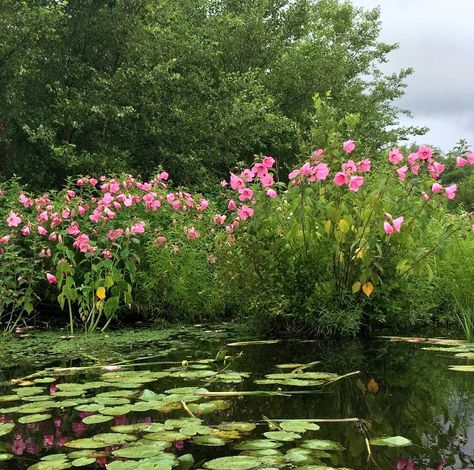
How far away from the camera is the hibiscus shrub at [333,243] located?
4.03 m

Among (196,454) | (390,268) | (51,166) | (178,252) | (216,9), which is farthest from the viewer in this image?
(216,9)

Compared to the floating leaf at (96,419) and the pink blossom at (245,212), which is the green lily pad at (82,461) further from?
the pink blossom at (245,212)

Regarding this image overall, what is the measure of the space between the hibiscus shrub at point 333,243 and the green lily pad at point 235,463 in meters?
2.29

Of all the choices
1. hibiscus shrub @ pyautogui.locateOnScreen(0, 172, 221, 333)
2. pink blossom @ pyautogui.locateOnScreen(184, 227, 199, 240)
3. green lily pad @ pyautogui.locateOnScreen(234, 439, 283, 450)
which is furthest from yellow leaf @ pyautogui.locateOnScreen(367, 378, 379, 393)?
pink blossom @ pyautogui.locateOnScreen(184, 227, 199, 240)

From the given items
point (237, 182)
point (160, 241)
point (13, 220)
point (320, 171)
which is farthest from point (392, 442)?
point (13, 220)

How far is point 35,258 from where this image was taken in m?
5.43

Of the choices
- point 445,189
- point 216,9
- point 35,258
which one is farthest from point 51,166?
point 445,189

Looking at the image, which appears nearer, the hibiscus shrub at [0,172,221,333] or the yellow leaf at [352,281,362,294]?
the yellow leaf at [352,281,362,294]

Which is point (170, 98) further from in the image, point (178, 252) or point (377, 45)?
point (377, 45)

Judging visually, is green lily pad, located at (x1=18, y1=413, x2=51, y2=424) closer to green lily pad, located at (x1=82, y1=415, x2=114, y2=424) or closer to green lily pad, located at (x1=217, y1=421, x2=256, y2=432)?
green lily pad, located at (x1=82, y1=415, x2=114, y2=424)

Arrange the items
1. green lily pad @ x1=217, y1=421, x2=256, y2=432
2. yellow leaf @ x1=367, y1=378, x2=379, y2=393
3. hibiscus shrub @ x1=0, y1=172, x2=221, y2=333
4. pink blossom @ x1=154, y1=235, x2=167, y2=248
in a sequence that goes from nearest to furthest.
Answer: green lily pad @ x1=217, y1=421, x2=256, y2=432 → yellow leaf @ x1=367, y1=378, x2=379, y2=393 → hibiscus shrub @ x1=0, y1=172, x2=221, y2=333 → pink blossom @ x1=154, y1=235, x2=167, y2=248

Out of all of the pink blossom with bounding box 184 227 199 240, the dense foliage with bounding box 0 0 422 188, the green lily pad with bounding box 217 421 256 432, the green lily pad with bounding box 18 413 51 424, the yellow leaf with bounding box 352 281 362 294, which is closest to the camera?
the green lily pad with bounding box 217 421 256 432

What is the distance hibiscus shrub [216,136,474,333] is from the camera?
13.2ft

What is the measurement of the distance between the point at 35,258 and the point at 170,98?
8.79 meters
